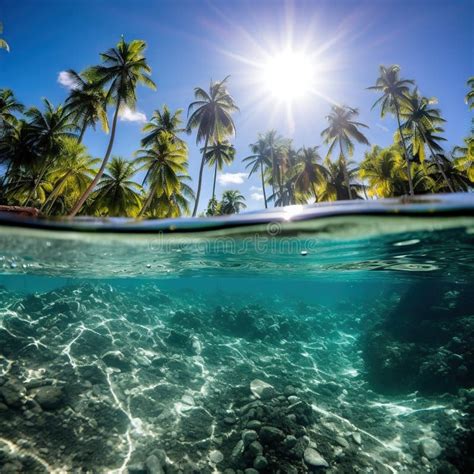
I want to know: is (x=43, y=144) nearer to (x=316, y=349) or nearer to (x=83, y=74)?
(x=83, y=74)

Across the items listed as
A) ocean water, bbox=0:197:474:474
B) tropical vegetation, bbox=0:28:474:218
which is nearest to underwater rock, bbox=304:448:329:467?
ocean water, bbox=0:197:474:474

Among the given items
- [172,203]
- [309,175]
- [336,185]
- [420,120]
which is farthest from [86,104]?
[420,120]

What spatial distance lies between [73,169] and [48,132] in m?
3.40

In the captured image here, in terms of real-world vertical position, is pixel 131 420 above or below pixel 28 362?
below

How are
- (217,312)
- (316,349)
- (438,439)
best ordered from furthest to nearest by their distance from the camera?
(217,312)
(316,349)
(438,439)

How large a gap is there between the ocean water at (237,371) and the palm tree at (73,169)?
43.1 ft

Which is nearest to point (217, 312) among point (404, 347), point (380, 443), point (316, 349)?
point (316, 349)

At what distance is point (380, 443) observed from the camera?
7254 millimetres

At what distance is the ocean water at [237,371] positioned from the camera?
6277 millimetres

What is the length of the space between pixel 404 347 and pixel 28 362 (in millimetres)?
13827

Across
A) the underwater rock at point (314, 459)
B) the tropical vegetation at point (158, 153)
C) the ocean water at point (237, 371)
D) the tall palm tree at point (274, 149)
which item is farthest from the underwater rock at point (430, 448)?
the tall palm tree at point (274, 149)

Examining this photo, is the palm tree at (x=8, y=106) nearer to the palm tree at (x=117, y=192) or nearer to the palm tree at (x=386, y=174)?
the palm tree at (x=117, y=192)

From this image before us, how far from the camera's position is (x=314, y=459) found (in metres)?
6.13

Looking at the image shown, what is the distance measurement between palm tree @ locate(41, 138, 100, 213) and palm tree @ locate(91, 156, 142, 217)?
1820 millimetres
